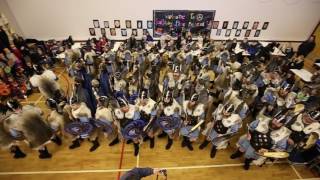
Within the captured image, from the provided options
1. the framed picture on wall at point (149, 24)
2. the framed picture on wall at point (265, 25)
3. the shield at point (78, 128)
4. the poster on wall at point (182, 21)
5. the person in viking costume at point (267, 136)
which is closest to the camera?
the person in viking costume at point (267, 136)

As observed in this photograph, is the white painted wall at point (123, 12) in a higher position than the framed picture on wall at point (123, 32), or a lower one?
higher

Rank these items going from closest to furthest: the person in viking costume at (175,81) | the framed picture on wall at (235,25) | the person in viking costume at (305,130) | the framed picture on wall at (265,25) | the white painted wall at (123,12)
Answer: the person in viking costume at (305,130), the person in viking costume at (175,81), the white painted wall at (123,12), the framed picture on wall at (235,25), the framed picture on wall at (265,25)

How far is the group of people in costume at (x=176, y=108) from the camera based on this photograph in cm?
456

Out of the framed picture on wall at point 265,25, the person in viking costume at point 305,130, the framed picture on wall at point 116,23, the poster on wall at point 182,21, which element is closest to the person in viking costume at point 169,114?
the person in viking costume at point 305,130

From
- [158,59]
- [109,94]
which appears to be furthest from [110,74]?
[158,59]

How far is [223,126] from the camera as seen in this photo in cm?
472

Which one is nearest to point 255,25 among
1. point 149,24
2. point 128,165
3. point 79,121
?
point 149,24

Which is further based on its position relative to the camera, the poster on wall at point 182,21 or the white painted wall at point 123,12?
Result: the poster on wall at point 182,21

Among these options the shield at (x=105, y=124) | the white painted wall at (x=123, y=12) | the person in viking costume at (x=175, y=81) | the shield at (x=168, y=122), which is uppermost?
the white painted wall at (x=123, y=12)

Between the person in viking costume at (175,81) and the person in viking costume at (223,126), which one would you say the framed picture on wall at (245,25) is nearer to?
the person in viking costume at (175,81)

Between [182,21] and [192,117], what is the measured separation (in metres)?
6.62

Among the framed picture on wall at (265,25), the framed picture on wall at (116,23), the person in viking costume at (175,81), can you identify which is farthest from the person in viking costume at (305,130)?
the framed picture on wall at (116,23)

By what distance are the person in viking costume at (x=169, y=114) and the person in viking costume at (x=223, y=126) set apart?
88cm

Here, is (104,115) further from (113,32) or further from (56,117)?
(113,32)
